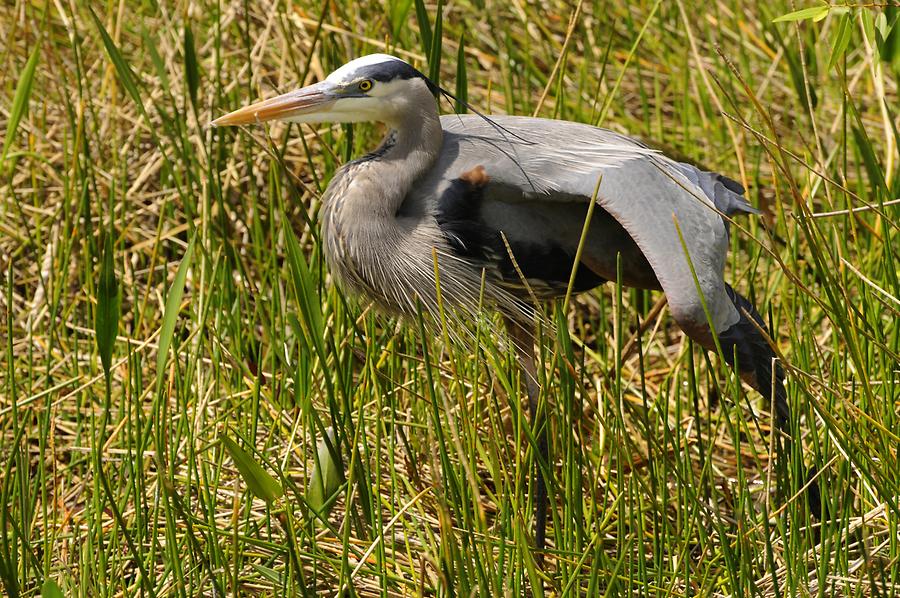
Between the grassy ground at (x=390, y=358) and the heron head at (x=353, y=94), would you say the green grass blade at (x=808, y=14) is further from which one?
the heron head at (x=353, y=94)

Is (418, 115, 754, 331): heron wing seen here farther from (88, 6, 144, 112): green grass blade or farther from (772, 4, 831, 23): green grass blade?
(88, 6, 144, 112): green grass blade

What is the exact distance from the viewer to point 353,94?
7.38 ft

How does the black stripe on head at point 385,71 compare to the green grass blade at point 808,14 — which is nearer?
the green grass blade at point 808,14

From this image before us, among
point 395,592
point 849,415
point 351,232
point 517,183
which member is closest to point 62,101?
point 351,232

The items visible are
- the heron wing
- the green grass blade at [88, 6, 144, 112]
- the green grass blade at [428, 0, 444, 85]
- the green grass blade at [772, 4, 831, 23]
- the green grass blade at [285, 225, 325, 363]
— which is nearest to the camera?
the green grass blade at [772, 4, 831, 23]

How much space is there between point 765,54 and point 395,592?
8.68ft

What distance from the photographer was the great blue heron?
223 cm

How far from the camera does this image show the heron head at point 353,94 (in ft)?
7.26

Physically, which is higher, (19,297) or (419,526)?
(19,297)

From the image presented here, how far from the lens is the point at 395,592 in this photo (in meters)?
2.06

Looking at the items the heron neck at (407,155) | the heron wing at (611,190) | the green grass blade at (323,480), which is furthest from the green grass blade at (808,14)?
the green grass blade at (323,480)

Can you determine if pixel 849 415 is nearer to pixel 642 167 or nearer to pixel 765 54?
pixel 642 167

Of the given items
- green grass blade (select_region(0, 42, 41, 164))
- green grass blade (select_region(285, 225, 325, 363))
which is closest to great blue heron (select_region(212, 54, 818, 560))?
green grass blade (select_region(0, 42, 41, 164))

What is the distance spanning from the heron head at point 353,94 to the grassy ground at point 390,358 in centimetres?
11
